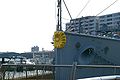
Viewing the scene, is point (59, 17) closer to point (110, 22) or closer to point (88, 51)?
point (88, 51)

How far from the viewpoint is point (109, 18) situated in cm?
1703

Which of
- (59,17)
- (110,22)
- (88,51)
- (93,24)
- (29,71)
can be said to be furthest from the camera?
(110,22)

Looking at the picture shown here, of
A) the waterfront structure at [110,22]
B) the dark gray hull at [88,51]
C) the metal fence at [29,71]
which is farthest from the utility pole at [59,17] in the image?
the metal fence at [29,71]

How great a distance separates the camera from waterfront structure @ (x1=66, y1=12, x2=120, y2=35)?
14500 mm

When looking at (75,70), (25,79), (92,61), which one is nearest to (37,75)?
(25,79)

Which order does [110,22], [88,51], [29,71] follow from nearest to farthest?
1. [29,71]
2. [88,51]
3. [110,22]

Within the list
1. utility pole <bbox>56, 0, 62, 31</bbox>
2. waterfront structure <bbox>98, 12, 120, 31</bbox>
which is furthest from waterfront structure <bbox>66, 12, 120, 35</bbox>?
utility pole <bbox>56, 0, 62, 31</bbox>

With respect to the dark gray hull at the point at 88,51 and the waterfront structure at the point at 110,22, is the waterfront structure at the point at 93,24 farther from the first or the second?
the dark gray hull at the point at 88,51

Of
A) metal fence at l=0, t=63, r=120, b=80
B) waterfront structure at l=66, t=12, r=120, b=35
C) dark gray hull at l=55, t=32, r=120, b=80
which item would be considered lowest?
metal fence at l=0, t=63, r=120, b=80

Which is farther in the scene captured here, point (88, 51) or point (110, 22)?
point (110, 22)

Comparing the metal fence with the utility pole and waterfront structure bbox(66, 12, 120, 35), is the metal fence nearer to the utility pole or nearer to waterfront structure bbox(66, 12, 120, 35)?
the utility pole

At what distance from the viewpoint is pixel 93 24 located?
54.0 ft

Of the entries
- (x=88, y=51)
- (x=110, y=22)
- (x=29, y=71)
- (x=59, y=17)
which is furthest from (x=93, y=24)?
(x=29, y=71)

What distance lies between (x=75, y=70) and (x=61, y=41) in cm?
607
